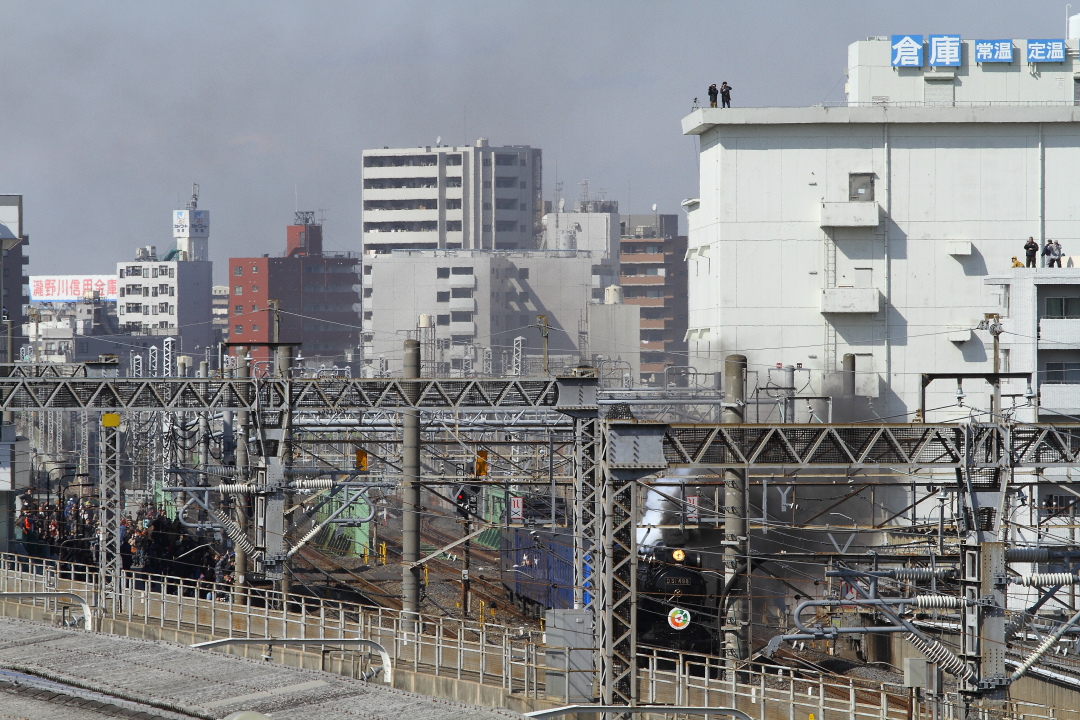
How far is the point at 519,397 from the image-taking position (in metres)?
24.9

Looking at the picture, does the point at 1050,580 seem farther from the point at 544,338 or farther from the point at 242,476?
the point at 242,476

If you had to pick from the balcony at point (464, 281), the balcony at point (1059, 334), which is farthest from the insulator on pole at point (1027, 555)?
the balcony at point (464, 281)

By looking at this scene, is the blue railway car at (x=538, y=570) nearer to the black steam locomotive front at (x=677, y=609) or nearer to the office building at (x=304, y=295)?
the black steam locomotive front at (x=677, y=609)

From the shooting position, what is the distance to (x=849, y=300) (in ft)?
173

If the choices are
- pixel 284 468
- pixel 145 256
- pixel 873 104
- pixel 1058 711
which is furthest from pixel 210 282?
pixel 1058 711

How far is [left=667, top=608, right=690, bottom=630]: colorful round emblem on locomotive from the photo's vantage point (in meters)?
27.8

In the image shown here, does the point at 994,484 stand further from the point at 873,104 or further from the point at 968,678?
the point at 873,104

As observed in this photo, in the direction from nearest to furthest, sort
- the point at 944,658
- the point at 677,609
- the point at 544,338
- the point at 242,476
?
1. the point at 944,658
2. the point at 677,609
3. the point at 544,338
4. the point at 242,476

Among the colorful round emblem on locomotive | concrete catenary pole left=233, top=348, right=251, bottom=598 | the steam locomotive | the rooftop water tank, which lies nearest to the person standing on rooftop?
the steam locomotive

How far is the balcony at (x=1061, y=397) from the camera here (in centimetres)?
3716

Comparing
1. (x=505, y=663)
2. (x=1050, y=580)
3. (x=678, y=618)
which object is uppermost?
(x=1050, y=580)

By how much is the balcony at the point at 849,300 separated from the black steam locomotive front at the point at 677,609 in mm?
26171

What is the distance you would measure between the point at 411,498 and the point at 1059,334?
829 inches

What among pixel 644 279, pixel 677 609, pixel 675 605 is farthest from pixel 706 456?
pixel 644 279
